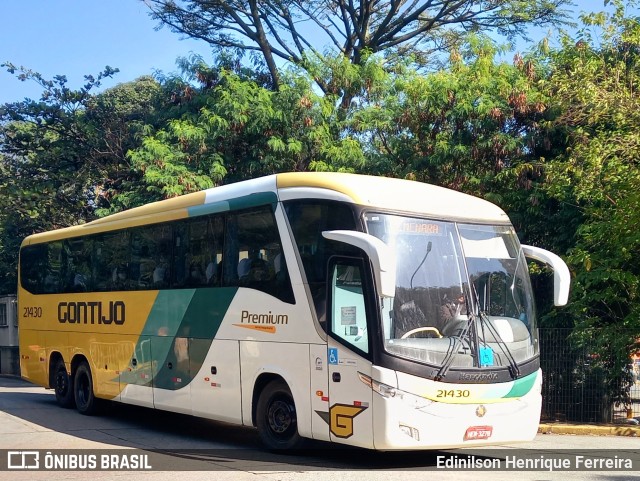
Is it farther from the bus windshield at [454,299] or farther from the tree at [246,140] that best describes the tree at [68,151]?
the bus windshield at [454,299]

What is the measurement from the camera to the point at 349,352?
9734 millimetres

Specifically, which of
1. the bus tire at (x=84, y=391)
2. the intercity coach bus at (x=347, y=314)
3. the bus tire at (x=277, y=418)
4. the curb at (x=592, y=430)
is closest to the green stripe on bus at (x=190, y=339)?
the intercity coach bus at (x=347, y=314)

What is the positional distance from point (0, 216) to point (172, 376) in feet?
65.5

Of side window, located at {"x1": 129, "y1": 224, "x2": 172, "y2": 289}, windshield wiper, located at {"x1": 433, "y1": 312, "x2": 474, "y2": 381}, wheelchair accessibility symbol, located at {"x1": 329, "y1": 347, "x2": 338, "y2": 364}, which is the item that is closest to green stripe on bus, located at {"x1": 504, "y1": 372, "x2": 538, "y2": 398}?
windshield wiper, located at {"x1": 433, "y1": 312, "x2": 474, "y2": 381}

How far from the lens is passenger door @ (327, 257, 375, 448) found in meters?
9.52

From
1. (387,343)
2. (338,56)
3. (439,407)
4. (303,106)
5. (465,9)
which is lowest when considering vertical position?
(439,407)

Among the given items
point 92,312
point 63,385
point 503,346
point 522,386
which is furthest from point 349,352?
point 63,385

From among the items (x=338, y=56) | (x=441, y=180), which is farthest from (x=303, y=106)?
(x=441, y=180)

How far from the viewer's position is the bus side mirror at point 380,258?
8797 mm

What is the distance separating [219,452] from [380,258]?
167 inches

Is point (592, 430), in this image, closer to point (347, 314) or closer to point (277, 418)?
point (277, 418)

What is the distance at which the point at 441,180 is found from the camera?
18.6m

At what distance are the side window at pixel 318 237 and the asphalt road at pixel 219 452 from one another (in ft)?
6.05

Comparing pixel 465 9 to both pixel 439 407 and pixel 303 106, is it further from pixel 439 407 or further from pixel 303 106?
pixel 439 407
